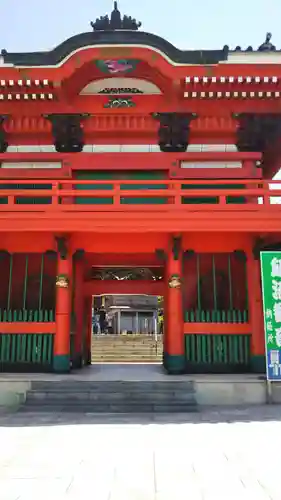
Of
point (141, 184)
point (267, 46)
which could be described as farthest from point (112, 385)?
point (267, 46)

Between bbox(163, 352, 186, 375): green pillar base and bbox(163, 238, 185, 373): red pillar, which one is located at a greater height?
bbox(163, 238, 185, 373): red pillar

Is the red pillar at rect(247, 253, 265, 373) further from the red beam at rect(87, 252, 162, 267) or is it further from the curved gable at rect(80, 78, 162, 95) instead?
the curved gable at rect(80, 78, 162, 95)

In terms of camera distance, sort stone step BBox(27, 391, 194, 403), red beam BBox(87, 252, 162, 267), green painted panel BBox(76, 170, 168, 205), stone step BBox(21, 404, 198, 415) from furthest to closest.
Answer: red beam BBox(87, 252, 162, 267) → green painted panel BBox(76, 170, 168, 205) → stone step BBox(27, 391, 194, 403) → stone step BBox(21, 404, 198, 415)

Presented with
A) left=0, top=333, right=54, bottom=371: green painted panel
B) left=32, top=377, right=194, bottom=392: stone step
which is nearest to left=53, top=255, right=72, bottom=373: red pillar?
left=0, top=333, right=54, bottom=371: green painted panel

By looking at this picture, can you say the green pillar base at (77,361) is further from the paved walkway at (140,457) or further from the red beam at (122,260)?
the paved walkway at (140,457)

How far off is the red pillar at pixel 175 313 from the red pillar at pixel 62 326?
2.54 m

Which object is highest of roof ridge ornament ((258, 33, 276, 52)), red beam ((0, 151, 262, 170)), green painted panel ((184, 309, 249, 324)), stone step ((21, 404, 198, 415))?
roof ridge ornament ((258, 33, 276, 52))

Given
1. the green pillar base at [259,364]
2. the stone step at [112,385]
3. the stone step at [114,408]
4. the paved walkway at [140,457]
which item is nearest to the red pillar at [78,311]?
the stone step at [112,385]

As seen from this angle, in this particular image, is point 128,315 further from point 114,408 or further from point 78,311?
point 114,408

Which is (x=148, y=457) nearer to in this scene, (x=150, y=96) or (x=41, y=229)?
(x=41, y=229)

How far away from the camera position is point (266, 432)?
6.28 meters

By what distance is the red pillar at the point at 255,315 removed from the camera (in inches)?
396

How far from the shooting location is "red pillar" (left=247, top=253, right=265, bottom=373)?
10062 millimetres

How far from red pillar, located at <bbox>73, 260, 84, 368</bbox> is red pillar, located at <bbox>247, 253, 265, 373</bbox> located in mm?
4717
